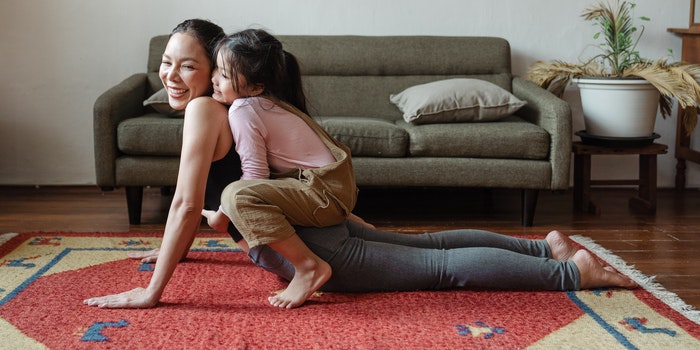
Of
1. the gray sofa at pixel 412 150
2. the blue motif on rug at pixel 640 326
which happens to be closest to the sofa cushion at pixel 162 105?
the gray sofa at pixel 412 150

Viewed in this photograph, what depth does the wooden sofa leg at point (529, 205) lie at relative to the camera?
3.21 metres

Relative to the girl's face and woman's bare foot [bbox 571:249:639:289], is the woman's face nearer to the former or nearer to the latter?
the girl's face

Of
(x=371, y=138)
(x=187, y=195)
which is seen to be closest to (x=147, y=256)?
(x=187, y=195)

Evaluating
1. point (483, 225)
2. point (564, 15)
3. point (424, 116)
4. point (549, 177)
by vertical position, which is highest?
point (564, 15)

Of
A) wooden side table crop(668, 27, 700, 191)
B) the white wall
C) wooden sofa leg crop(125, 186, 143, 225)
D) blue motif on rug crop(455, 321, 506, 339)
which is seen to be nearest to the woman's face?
blue motif on rug crop(455, 321, 506, 339)

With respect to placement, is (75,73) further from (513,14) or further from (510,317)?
(510,317)

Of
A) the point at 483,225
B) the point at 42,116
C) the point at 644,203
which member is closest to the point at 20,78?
the point at 42,116

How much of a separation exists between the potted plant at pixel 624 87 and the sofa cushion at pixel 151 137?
1662mm

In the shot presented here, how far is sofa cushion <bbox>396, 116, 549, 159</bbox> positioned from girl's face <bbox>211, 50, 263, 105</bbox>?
1.11 m

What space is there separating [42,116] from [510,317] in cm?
279

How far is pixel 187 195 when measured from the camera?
2047mm

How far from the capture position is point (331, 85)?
12.1 ft

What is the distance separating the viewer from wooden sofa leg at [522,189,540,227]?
321 centimetres

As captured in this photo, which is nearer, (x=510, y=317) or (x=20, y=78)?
(x=510, y=317)
